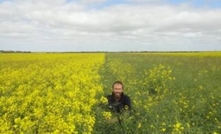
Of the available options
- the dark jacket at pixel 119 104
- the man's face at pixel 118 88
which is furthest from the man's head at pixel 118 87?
the dark jacket at pixel 119 104

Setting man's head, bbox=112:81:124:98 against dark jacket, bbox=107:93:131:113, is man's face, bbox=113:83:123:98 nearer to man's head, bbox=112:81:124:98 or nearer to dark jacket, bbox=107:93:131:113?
man's head, bbox=112:81:124:98

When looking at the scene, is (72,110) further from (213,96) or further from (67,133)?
(213,96)

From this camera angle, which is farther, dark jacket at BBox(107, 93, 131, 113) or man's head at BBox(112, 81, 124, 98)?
dark jacket at BBox(107, 93, 131, 113)

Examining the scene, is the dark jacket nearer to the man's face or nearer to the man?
the man

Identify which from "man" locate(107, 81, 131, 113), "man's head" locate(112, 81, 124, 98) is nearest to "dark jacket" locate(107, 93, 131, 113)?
"man" locate(107, 81, 131, 113)

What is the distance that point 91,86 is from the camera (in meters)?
9.55

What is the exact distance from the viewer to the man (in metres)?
7.54

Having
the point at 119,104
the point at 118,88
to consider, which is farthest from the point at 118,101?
the point at 118,88

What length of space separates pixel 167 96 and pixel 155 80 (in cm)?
211

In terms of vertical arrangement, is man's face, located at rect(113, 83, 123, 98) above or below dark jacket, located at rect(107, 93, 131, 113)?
above

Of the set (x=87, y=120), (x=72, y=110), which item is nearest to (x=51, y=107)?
(x=72, y=110)

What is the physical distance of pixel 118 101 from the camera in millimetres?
7758

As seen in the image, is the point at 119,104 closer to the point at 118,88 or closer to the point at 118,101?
the point at 118,101

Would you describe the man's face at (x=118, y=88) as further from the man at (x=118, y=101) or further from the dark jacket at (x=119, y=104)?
the dark jacket at (x=119, y=104)
